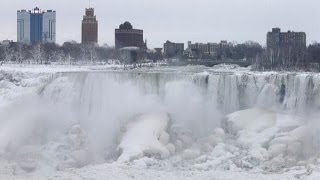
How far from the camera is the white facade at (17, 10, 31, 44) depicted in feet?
552

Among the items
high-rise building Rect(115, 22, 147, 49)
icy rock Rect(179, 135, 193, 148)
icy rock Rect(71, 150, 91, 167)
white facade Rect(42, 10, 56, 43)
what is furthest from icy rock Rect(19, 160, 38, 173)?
white facade Rect(42, 10, 56, 43)

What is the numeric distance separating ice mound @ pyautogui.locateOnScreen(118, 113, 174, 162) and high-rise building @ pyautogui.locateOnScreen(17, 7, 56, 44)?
136 meters

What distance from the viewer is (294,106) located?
34031 mm

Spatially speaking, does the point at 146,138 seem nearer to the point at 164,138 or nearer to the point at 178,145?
the point at 164,138

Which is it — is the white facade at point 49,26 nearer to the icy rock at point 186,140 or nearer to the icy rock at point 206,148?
the icy rock at point 186,140

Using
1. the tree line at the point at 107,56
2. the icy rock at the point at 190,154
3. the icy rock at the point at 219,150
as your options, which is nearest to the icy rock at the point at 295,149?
the icy rock at the point at 219,150

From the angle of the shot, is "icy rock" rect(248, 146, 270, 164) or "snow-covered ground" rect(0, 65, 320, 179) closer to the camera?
"snow-covered ground" rect(0, 65, 320, 179)

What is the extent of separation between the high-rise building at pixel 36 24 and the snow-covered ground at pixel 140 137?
129189 millimetres

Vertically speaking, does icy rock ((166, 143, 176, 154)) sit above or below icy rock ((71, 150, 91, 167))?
above

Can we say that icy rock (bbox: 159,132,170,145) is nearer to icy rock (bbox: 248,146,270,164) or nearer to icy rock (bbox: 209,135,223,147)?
icy rock (bbox: 209,135,223,147)

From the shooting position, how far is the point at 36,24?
168 m

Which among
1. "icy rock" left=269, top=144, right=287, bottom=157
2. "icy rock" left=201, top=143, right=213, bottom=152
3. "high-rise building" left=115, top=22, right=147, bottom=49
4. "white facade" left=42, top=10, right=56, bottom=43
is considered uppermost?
"white facade" left=42, top=10, right=56, bottom=43

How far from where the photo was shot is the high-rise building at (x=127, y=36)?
13038 cm

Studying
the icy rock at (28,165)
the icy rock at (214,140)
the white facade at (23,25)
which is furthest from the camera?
the white facade at (23,25)
